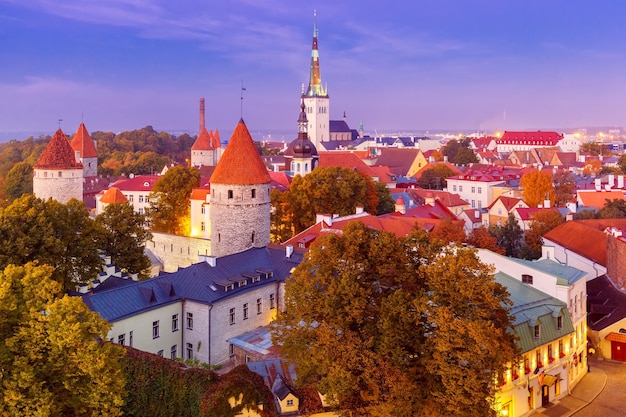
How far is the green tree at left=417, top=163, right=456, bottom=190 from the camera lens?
71806 mm

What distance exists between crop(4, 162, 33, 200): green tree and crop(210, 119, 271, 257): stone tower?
46.7m

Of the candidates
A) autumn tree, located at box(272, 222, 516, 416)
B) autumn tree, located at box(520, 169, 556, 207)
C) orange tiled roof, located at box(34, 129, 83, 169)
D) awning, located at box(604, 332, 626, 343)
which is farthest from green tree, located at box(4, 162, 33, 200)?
awning, located at box(604, 332, 626, 343)

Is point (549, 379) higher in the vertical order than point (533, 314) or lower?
lower

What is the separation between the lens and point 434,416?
16.2m

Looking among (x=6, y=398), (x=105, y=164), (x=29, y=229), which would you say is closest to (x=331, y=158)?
(x=105, y=164)

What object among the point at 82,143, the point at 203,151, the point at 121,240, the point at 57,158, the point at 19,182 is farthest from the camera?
the point at 203,151

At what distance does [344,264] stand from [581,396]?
1140 cm

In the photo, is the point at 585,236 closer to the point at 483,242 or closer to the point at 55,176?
the point at 483,242

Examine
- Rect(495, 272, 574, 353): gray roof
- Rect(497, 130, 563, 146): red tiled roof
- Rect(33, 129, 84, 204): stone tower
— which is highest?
Rect(497, 130, 563, 146): red tiled roof

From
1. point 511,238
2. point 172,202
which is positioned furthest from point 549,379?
point 172,202

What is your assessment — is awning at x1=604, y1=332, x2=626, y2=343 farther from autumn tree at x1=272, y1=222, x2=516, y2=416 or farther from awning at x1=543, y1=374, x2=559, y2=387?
autumn tree at x1=272, y1=222, x2=516, y2=416

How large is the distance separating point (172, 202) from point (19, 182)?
1407 inches

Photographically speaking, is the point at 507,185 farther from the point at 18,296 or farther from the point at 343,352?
the point at 18,296

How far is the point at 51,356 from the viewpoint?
14773mm
